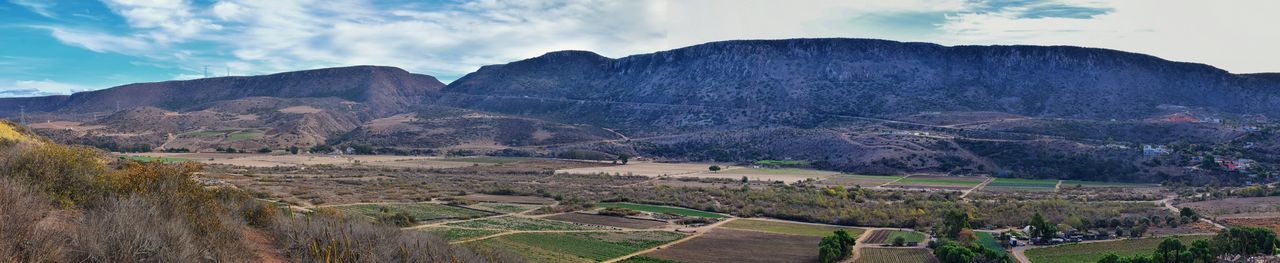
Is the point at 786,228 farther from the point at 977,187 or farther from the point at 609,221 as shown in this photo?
the point at 977,187

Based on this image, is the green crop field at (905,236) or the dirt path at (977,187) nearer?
the green crop field at (905,236)

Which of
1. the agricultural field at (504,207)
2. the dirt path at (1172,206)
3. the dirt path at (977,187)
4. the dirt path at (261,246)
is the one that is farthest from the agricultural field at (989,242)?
the dirt path at (261,246)

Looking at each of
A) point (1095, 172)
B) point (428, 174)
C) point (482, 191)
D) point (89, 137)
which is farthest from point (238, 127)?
point (1095, 172)

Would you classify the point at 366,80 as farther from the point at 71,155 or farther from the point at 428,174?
the point at 71,155

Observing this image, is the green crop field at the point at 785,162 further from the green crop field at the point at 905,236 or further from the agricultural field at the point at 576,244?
the agricultural field at the point at 576,244

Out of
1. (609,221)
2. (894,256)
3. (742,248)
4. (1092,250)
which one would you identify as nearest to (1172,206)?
(1092,250)

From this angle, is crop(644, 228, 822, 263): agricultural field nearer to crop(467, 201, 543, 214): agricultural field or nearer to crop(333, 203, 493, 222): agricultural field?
crop(467, 201, 543, 214): agricultural field

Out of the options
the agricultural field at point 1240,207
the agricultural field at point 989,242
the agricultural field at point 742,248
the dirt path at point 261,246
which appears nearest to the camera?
the dirt path at point 261,246

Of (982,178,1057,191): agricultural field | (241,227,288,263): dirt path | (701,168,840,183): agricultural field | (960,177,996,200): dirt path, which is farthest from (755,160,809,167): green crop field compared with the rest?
(241,227,288,263): dirt path
